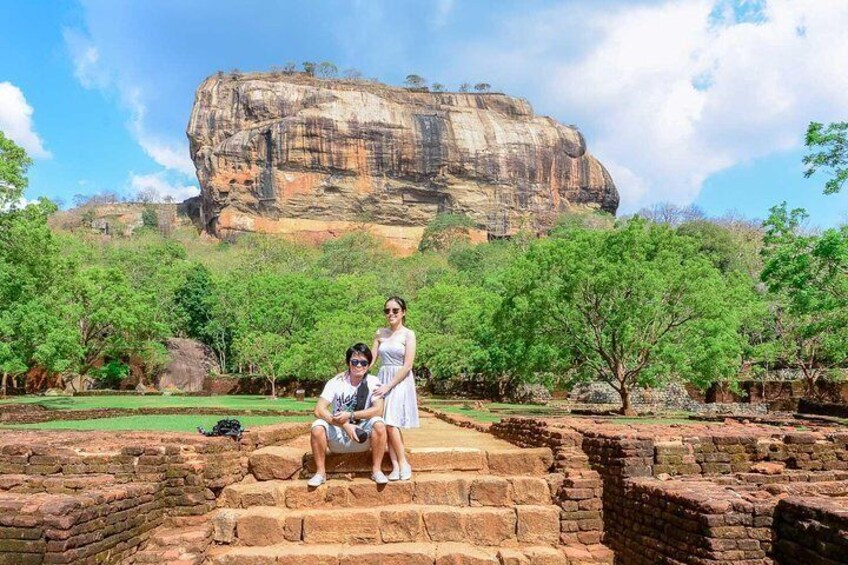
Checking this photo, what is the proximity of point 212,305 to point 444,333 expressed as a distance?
16997 mm

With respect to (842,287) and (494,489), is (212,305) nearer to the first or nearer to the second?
(842,287)

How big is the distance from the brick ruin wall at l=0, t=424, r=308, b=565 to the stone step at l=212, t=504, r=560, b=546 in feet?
1.78

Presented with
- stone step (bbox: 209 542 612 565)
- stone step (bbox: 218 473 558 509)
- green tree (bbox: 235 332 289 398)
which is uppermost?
green tree (bbox: 235 332 289 398)

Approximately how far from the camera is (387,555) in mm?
5098

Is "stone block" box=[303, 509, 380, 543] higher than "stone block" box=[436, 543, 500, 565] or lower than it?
higher

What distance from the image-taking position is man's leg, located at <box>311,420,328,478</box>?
5.61m

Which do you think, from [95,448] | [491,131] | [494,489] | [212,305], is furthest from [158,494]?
[491,131]

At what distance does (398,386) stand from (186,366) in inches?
1341

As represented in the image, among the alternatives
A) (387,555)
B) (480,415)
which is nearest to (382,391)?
(387,555)

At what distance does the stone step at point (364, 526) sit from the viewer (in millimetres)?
5363

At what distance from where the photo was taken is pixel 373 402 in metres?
5.82

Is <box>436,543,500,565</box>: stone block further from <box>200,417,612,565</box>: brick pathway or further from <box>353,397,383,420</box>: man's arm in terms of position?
<box>353,397,383,420</box>: man's arm

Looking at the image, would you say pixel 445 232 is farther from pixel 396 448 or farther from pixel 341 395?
pixel 396 448

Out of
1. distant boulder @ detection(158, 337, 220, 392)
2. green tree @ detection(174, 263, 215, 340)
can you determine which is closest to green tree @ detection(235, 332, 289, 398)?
distant boulder @ detection(158, 337, 220, 392)
